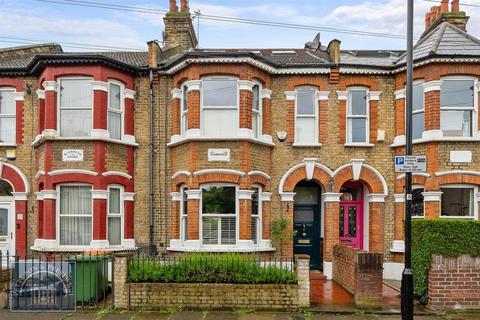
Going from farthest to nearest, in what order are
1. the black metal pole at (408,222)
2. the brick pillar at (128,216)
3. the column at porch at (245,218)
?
1. the brick pillar at (128,216)
2. the column at porch at (245,218)
3. the black metal pole at (408,222)

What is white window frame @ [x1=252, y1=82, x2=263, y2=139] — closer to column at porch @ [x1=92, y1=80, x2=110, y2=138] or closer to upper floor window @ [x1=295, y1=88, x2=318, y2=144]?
upper floor window @ [x1=295, y1=88, x2=318, y2=144]

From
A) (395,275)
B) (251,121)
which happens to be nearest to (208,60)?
(251,121)

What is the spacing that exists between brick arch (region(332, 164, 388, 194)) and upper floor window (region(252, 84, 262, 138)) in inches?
114

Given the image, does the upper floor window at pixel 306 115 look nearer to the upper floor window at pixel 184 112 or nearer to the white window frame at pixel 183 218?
the upper floor window at pixel 184 112

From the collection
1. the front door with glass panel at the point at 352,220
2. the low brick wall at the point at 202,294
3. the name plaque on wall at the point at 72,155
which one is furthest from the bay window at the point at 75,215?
the front door with glass panel at the point at 352,220

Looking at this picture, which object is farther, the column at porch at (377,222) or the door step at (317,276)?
the column at porch at (377,222)

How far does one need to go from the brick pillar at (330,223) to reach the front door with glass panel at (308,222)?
0.80 m

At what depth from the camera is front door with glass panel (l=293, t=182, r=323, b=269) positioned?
1465cm

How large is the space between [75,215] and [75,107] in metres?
3.34

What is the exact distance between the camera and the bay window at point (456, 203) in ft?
43.0

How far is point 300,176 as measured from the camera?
13969 millimetres

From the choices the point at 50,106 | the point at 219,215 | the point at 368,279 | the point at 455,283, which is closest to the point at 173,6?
the point at 50,106

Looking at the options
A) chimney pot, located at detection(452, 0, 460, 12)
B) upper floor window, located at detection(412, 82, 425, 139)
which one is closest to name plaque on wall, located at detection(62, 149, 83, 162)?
upper floor window, located at detection(412, 82, 425, 139)

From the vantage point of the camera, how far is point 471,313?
953 centimetres
